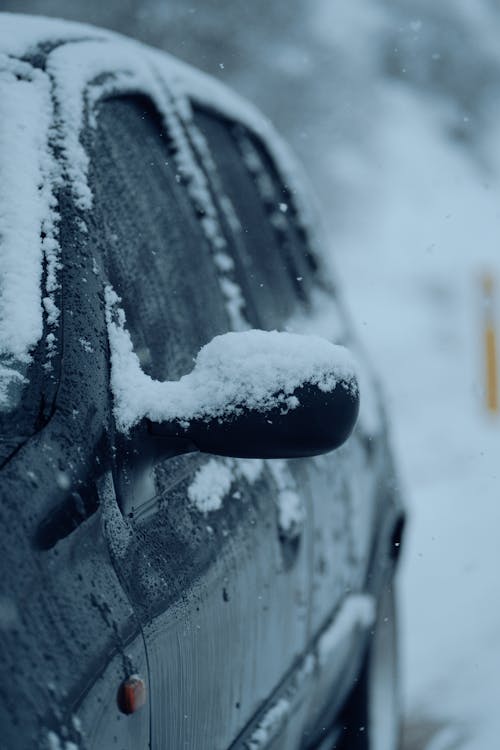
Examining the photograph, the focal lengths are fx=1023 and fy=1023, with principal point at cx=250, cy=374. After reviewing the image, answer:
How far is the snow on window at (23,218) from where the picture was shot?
1363mm

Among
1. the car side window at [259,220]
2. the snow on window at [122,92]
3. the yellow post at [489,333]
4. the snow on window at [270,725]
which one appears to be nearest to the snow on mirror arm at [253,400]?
the snow on window at [122,92]

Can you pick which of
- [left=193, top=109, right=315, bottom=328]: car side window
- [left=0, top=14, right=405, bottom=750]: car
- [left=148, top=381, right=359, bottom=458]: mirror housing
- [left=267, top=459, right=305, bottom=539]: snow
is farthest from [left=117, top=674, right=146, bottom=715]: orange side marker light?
[left=193, top=109, right=315, bottom=328]: car side window

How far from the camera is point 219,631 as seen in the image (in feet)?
5.49

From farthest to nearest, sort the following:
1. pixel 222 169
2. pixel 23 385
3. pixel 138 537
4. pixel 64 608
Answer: pixel 222 169
pixel 138 537
pixel 23 385
pixel 64 608

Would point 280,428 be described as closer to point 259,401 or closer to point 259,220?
point 259,401

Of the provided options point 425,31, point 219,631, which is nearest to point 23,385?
point 219,631

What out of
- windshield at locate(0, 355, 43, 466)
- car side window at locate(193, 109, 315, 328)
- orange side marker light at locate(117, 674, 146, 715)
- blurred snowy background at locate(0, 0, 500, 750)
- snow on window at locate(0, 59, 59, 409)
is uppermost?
blurred snowy background at locate(0, 0, 500, 750)

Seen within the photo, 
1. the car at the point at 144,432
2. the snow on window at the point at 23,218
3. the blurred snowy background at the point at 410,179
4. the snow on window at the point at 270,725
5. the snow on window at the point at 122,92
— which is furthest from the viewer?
the blurred snowy background at the point at 410,179

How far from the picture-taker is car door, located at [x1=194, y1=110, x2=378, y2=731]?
7.87 feet

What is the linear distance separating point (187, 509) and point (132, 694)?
374 mm

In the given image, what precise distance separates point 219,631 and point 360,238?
14.6 metres

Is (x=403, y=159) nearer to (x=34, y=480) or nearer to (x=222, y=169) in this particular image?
(x=222, y=169)

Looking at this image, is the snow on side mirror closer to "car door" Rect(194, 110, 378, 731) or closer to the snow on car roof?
the snow on car roof

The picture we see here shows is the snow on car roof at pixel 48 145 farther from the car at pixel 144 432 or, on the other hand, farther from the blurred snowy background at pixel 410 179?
the blurred snowy background at pixel 410 179
